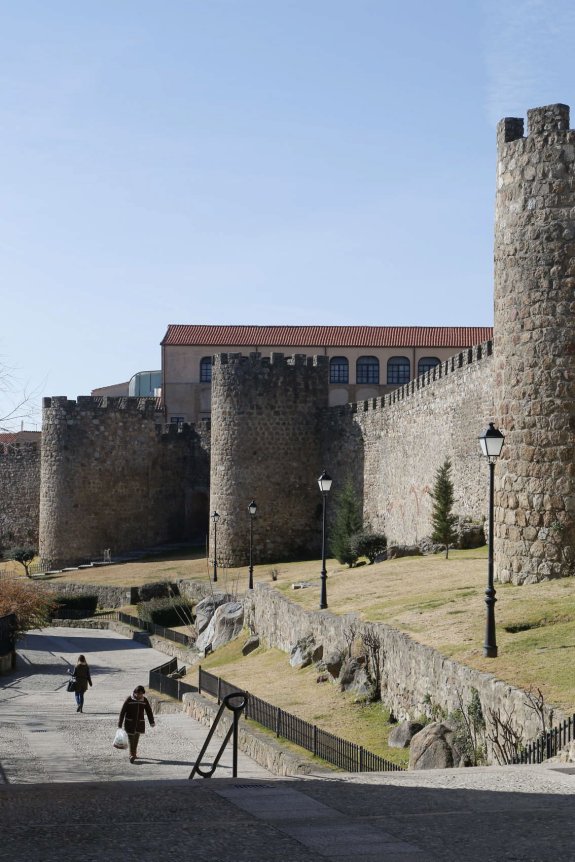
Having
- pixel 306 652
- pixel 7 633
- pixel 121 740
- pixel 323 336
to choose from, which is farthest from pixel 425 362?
pixel 121 740

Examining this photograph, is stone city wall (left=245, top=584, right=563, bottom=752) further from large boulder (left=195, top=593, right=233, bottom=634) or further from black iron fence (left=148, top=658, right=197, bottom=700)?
large boulder (left=195, top=593, right=233, bottom=634)

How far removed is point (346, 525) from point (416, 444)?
3760 millimetres

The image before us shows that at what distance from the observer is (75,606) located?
3962cm

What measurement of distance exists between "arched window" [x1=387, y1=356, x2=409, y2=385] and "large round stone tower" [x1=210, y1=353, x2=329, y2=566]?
30279 mm

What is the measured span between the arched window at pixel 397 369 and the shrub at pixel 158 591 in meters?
35.2

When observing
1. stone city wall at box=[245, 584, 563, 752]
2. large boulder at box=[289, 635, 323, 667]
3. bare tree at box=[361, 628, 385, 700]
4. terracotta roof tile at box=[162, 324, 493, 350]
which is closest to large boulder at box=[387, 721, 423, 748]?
stone city wall at box=[245, 584, 563, 752]

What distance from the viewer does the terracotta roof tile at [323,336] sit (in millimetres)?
71312

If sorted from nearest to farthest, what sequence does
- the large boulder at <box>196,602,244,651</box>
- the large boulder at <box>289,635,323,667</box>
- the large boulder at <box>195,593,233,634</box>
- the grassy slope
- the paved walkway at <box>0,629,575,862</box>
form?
the paved walkway at <box>0,629,575,862</box> < the grassy slope < the large boulder at <box>289,635,323,667</box> < the large boulder at <box>196,602,244,651</box> < the large boulder at <box>195,593,233,634</box>

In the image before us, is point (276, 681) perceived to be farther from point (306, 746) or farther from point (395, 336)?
point (395, 336)

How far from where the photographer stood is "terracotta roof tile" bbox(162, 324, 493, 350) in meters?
71.3

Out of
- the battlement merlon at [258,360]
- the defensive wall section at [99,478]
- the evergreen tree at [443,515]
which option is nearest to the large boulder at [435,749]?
the evergreen tree at [443,515]

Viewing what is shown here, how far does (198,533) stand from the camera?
2028 inches

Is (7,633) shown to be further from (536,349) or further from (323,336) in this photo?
(323,336)

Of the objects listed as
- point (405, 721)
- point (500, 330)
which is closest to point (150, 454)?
point (500, 330)
